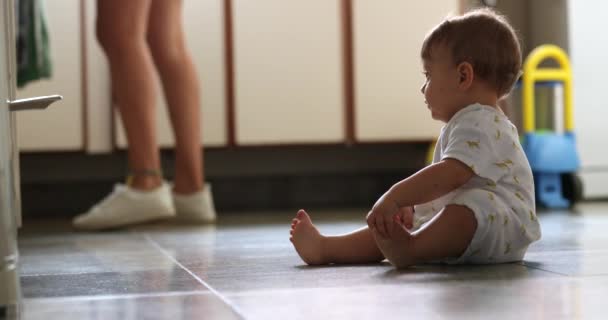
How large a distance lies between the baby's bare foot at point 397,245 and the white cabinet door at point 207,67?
1.95 metres

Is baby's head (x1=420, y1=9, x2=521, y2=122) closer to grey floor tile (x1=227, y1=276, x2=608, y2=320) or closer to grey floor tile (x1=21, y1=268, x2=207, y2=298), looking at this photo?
grey floor tile (x1=227, y1=276, x2=608, y2=320)

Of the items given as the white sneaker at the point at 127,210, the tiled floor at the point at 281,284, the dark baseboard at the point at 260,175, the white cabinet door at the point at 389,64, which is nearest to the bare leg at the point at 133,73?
the white sneaker at the point at 127,210

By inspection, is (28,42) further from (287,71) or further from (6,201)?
(6,201)

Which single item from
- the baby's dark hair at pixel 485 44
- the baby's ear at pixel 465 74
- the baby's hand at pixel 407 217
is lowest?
the baby's hand at pixel 407 217

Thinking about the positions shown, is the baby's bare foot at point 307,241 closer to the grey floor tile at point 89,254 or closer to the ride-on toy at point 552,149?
the grey floor tile at point 89,254

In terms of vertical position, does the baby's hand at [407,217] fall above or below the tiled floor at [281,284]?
above

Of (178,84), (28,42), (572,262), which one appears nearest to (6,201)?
(572,262)

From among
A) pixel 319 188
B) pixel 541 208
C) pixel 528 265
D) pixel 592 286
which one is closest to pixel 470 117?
pixel 528 265

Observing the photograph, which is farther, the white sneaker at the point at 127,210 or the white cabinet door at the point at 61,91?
the white cabinet door at the point at 61,91

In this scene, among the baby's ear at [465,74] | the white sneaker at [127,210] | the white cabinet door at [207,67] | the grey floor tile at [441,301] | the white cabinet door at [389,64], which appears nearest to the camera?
the grey floor tile at [441,301]

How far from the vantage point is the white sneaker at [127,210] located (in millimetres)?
2322

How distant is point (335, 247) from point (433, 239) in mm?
168

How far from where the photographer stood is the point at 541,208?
2.86 m

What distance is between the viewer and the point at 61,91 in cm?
307
